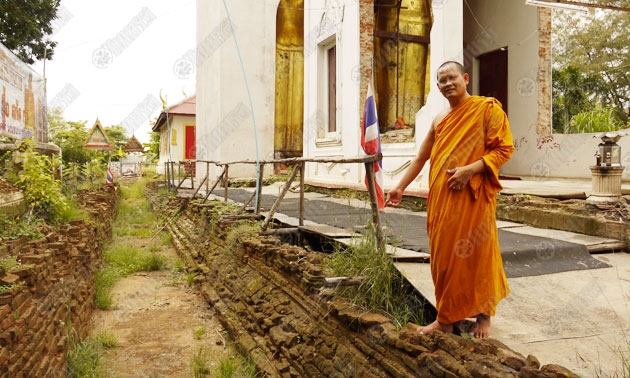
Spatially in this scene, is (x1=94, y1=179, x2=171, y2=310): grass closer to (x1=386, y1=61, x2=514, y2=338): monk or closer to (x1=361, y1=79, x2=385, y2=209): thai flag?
(x1=361, y1=79, x2=385, y2=209): thai flag

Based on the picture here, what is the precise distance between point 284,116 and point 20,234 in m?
11.9

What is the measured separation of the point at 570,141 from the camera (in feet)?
29.6

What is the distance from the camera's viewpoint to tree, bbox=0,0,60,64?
1872 centimetres

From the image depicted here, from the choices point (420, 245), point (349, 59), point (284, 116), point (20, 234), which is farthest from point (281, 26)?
point (420, 245)

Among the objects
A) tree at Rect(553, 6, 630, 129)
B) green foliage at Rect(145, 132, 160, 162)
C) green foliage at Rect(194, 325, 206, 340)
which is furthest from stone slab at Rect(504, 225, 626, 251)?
green foliage at Rect(145, 132, 160, 162)

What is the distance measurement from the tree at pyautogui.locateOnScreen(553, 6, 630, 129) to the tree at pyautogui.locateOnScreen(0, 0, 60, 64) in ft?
76.7

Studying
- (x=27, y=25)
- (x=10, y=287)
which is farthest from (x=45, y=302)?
(x=27, y=25)

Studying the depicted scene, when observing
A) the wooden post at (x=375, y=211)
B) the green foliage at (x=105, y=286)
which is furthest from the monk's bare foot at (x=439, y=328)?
the green foliage at (x=105, y=286)

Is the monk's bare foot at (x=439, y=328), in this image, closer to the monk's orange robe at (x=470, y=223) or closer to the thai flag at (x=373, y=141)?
the monk's orange robe at (x=470, y=223)

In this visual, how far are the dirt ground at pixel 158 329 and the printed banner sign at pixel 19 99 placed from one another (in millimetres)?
3462

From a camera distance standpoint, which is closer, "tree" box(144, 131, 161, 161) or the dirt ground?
the dirt ground

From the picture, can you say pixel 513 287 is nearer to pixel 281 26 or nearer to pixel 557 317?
pixel 557 317

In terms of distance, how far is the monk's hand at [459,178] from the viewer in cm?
293

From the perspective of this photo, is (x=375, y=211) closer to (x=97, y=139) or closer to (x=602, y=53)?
(x=97, y=139)
